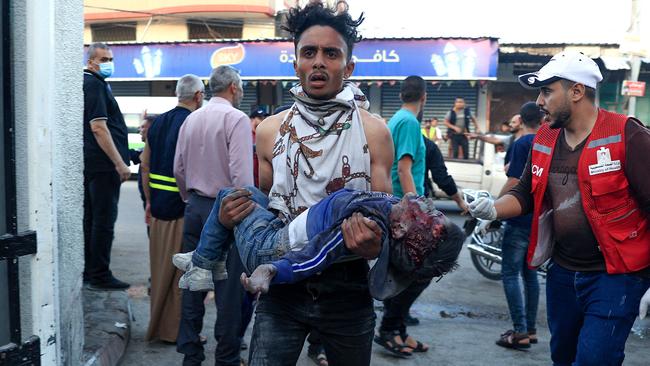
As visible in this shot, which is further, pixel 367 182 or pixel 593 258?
pixel 593 258

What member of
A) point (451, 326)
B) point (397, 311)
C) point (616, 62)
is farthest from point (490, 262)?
point (616, 62)

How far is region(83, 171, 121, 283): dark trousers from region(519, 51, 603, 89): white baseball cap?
3915mm

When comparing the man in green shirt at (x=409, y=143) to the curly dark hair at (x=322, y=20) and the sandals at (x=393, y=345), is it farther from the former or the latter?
the curly dark hair at (x=322, y=20)

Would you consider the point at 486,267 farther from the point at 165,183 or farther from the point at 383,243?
the point at 383,243

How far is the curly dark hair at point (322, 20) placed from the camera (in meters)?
2.80

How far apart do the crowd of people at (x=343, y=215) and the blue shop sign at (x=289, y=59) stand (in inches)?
639

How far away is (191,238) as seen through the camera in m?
4.57

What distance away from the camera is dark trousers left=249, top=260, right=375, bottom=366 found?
265 centimetres

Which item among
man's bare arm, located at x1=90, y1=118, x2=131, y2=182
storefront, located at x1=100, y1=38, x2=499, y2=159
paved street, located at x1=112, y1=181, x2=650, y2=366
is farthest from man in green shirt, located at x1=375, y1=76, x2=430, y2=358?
storefront, located at x1=100, y1=38, x2=499, y2=159

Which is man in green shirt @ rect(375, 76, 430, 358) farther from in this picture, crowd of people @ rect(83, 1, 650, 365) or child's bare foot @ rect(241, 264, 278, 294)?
child's bare foot @ rect(241, 264, 278, 294)

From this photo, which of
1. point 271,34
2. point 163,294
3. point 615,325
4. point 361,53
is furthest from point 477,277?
point 271,34

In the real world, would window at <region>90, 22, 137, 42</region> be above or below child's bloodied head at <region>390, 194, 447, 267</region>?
above

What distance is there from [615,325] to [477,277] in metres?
4.98

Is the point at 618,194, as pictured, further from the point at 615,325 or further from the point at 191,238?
the point at 191,238
